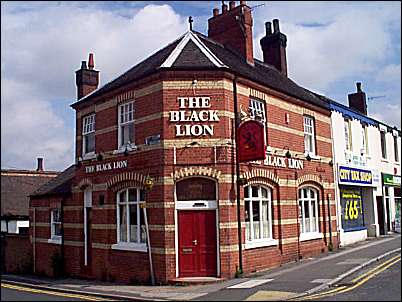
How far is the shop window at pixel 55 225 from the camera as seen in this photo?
2206 cm

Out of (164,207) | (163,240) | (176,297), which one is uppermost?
(164,207)

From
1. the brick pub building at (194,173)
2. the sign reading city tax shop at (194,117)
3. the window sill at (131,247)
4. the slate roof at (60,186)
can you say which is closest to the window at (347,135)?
the brick pub building at (194,173)

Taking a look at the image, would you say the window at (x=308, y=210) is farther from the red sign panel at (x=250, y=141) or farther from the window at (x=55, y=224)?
the window at (x=55, y=224)

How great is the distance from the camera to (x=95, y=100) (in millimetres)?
19406

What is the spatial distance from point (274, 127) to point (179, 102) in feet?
14.2

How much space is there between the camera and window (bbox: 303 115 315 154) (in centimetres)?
2074

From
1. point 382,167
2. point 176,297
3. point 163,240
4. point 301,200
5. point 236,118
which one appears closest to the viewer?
point 176,297

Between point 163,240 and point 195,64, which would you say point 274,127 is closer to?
point 195,64

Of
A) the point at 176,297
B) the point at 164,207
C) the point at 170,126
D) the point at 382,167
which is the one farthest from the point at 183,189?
the point at 382,167

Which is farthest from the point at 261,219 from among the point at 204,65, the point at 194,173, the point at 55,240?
the point at 55,240

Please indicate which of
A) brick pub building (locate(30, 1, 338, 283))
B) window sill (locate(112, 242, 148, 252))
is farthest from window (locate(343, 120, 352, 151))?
window sill (locate(112, 242, 148, 252))

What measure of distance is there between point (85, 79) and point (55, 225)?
7381 mm

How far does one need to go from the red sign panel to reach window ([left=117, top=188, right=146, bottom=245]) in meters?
3.82

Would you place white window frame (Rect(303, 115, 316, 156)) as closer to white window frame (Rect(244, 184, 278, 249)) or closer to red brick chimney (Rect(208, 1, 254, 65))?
red brick chimney (Rect(208, 1, 254, 65))
